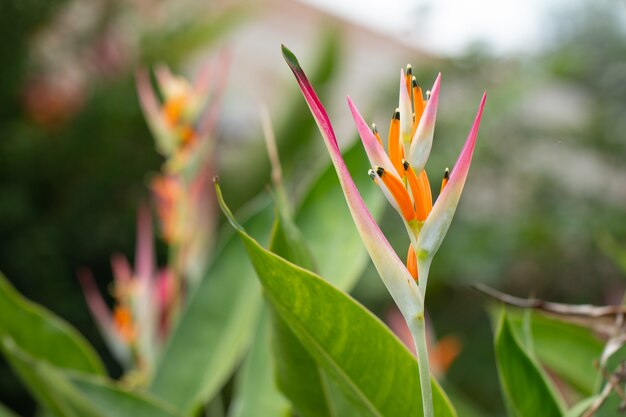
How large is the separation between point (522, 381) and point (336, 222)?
0.22 m

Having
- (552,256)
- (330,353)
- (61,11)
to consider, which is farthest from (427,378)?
(552,256)

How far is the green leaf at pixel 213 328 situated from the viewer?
2.32 ft

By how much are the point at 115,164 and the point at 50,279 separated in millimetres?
597

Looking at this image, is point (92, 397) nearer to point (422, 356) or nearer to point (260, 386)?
point (260, 386)

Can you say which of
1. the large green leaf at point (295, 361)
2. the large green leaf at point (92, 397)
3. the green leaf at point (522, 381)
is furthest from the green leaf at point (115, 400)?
the green leaf at point (522, 381)

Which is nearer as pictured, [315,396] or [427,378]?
[427,378]

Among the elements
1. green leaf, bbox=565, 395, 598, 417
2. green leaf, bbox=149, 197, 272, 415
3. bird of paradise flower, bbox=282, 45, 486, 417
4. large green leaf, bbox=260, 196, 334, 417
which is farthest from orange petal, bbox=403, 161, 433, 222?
green leaf, bbox=149, 197, 272, 415

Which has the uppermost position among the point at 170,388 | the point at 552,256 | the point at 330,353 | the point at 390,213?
the point at 330,353

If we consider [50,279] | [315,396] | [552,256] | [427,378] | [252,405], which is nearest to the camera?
[427,378]

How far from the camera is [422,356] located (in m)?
0.31

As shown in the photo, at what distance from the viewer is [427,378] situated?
31 cm

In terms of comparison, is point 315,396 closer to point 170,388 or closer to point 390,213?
point 170,388

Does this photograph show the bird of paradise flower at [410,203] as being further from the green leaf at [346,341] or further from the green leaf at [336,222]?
the green leaf at [336,222]

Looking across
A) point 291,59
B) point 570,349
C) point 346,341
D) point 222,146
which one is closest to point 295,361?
point 346,341
